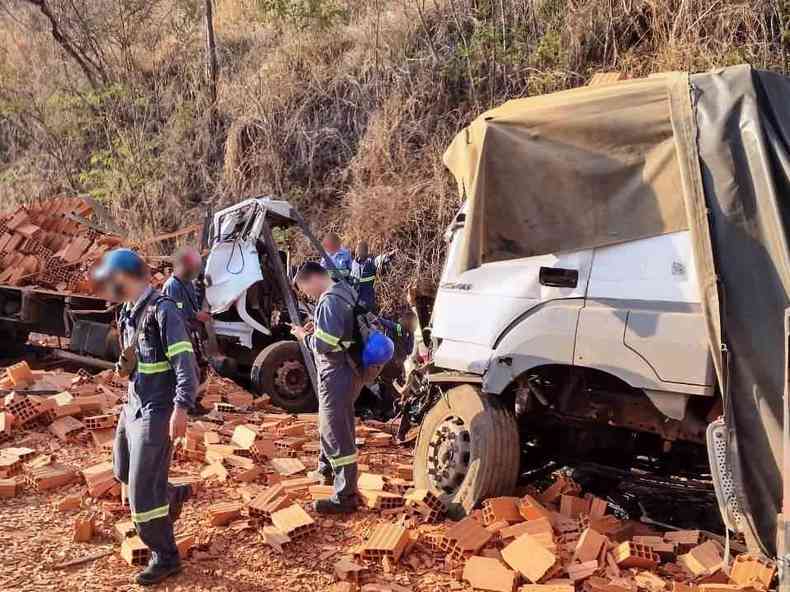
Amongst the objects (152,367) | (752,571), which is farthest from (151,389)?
(752,571)

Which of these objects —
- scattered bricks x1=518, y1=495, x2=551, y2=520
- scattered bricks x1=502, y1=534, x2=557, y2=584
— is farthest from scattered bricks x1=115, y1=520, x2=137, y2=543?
scattered bricks x1=518, y1=495, x2=551, y2=520

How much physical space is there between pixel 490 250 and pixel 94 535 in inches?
119

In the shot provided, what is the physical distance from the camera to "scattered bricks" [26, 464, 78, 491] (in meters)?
5.55

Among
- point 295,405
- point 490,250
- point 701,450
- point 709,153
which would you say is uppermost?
point 709,153

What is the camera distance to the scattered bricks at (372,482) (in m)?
5.46

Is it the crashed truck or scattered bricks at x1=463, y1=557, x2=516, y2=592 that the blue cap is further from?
scattered bricks at x1=463, y1=557, x2=516, y2=592

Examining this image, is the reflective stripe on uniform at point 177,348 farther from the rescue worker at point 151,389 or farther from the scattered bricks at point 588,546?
the scattered bricks at point 588,546

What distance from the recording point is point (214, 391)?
9.14 meters

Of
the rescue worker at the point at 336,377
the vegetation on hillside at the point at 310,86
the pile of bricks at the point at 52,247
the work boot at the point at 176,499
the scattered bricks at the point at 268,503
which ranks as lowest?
the scattered bricks at the point at 268,503

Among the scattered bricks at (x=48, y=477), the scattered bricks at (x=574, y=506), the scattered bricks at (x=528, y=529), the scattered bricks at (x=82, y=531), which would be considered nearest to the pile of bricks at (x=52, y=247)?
the scattered bricks at (x=48, y=477)

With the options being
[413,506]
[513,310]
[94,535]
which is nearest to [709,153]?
[513,310]

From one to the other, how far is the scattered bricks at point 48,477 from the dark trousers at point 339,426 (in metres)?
2.00

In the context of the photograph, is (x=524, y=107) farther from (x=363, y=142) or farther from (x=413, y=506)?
(x=363, y=142)

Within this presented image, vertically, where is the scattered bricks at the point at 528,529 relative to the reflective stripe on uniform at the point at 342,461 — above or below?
below
